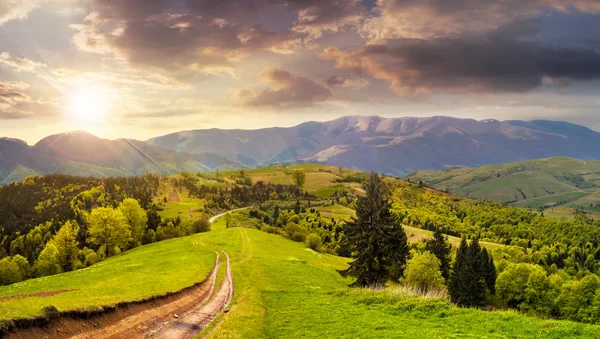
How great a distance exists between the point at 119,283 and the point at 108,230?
233 ft

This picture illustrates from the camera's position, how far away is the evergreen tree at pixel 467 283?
93.8m

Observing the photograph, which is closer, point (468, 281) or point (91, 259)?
point (468, 281)

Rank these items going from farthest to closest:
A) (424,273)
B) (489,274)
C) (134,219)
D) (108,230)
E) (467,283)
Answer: (134,219) < (489,274) < (108,230) < (467,283) < (424,273)

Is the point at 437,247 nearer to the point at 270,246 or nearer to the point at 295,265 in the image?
the point at 270,246

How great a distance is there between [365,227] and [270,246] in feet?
158

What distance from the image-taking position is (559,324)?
2119 centimetres

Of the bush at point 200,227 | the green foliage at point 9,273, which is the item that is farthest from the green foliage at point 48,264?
the bush at point 200,227

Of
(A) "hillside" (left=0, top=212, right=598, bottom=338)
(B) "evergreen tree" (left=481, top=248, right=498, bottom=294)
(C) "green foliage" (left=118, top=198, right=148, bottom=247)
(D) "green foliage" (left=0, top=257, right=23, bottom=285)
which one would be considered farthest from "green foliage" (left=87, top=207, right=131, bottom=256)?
(B) "evergreen tree" (left=481, top=248, right=498, bottom=294)

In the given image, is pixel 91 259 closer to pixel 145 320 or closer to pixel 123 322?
pixel 145 320

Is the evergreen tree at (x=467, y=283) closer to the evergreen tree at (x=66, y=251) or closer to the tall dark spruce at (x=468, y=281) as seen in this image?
the tall dark spruce at (x=468, y=281)

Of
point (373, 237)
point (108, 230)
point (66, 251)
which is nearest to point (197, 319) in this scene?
point (373, 237)

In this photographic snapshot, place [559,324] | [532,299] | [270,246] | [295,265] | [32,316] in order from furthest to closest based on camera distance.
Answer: [532,299], [270,246], [295,265], [32,316], [559,324]

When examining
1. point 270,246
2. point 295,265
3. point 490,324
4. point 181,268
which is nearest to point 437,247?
point 270,246

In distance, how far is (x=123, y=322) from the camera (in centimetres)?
2925
